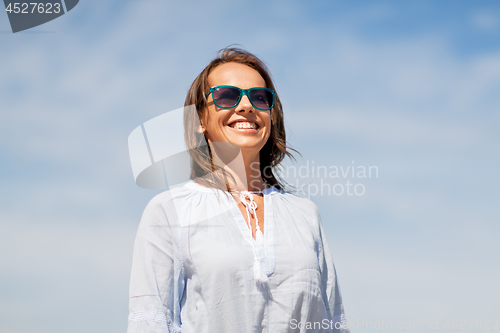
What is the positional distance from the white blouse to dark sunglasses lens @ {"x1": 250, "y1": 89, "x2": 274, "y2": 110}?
0.70 metres

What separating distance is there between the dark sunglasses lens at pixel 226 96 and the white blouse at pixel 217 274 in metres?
0.63

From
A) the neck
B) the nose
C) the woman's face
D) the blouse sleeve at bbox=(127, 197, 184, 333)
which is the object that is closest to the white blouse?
the blouse sleeve at bbox=(127, 197, 184, 333)

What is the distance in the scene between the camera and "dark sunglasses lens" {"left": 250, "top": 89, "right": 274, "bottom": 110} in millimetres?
3177

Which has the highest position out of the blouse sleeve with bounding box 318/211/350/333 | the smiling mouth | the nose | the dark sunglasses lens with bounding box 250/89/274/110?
the dark sunglasses lens with bounding box 250/89/274/110

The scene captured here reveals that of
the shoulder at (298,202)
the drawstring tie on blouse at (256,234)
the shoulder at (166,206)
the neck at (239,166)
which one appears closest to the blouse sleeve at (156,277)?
the shoulder at (166,206)

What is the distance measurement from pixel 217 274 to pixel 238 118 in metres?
1.08

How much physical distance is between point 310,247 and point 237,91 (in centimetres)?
116

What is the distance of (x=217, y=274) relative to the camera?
8.55 ft

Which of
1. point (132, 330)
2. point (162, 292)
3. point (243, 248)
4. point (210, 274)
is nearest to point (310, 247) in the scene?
point (243, 248)

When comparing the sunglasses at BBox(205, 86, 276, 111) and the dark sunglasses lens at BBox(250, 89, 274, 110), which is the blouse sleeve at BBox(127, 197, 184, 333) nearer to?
the sunglasses at BBox(205, 86, 276, 111)

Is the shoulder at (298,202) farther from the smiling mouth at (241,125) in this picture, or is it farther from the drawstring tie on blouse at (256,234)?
the smiling mouth at (241,125)

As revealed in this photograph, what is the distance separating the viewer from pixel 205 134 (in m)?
3.31

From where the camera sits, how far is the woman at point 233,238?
8.56 feet

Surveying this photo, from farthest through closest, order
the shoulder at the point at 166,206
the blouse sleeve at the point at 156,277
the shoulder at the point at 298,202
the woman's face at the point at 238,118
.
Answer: the shoulder at the point at 298,202 < the woman's face at the point at 238,118 < the shoulder at the point at 166,206 < the blouse sleeve at the point at 156,277
